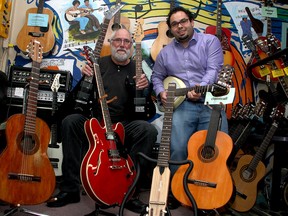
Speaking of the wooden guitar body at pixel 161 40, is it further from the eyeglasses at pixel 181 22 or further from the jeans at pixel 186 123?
the jeans at pixel 186 123

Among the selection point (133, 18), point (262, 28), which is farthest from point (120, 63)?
point (262, 28)

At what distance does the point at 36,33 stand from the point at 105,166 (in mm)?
2014

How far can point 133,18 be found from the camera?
3.70 m

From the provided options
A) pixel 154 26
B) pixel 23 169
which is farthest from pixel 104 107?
pixel 154 26

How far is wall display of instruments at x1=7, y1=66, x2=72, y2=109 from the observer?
9.93ft

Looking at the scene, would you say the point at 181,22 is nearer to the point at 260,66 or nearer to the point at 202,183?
the point at 260,66

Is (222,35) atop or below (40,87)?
atop

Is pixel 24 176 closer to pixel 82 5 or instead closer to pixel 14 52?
pixel 14 52

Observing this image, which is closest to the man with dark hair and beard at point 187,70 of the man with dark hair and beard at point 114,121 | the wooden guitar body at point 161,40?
the man with dark hair and beard at point 114,121

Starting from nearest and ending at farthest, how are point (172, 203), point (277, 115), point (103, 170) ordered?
point (103, 170) < point (172, 203) < point (277, 115)

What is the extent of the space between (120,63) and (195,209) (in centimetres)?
162

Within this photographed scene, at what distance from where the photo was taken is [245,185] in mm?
2658

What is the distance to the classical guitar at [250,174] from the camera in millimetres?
2570

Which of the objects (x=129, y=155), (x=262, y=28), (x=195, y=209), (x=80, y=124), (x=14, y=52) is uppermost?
(x=262, y=28)
